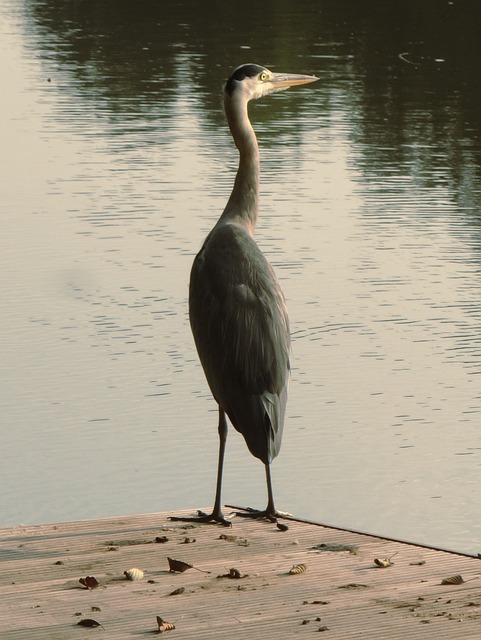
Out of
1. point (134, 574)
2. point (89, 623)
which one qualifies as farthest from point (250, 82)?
point (89, 623)

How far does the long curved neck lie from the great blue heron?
0.32m

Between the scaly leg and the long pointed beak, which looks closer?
the scaly leg

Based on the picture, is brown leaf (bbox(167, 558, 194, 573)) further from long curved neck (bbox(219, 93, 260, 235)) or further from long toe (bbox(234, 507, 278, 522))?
long curved neck (bbox(219, 93, 260, 235))

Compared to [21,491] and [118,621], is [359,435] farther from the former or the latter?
[118,621]

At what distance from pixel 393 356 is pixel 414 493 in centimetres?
249

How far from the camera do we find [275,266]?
43.5ft

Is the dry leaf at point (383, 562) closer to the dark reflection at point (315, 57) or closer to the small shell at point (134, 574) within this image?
the small shell at point (134, 574)

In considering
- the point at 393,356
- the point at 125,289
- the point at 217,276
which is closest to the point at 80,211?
the point at 125,289

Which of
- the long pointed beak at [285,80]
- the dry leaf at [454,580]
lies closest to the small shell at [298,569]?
the dry leaf at [454,580]

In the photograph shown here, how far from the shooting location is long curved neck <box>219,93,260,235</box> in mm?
7281

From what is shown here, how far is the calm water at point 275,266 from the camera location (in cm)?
866

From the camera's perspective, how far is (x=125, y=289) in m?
12.6

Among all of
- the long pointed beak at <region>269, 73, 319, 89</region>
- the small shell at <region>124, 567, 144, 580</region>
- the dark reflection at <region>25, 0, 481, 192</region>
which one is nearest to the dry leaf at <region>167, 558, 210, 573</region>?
the small shell at <region>124, 567, 144, 580</region>

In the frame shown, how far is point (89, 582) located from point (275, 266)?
770 centimetres
